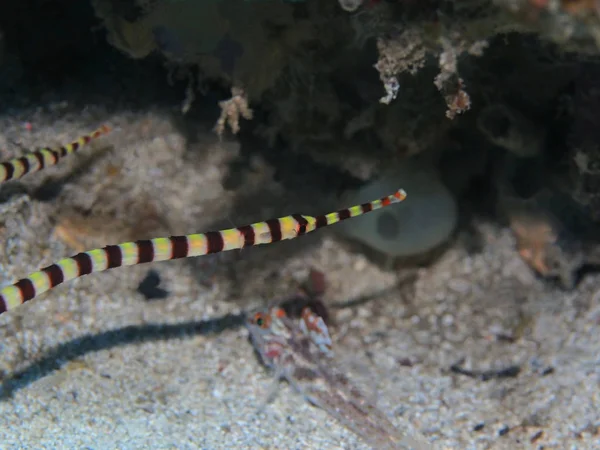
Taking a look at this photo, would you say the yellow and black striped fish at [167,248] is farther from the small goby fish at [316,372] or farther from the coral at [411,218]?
the coral at [411,218]

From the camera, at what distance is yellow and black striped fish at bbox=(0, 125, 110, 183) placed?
14.3 feet

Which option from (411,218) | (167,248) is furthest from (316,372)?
(411,218)

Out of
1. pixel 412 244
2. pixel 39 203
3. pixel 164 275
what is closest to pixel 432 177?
pixel 412 244

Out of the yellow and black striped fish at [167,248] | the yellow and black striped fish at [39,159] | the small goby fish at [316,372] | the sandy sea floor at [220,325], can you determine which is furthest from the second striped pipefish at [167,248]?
the yellow and black striped fish at [39,159]

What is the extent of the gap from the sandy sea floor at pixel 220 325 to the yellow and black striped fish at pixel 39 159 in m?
0.13

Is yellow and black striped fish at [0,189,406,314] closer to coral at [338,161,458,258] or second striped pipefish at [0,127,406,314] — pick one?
second striped pipefish at [0,127,406,314]

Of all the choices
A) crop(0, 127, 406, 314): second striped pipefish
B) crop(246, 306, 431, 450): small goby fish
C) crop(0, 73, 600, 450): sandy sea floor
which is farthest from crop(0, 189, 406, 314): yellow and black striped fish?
crop(246, 306, 431, 450): small goby fish

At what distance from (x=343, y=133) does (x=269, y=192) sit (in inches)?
34.0

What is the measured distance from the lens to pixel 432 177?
488cm

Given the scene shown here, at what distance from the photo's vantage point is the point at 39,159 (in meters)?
4.63

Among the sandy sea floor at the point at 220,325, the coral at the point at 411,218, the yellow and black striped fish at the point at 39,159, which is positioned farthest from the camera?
the coral at the point at 411,218

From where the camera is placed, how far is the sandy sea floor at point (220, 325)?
A: 3438 mm

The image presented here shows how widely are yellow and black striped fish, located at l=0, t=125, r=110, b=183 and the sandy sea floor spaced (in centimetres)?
13

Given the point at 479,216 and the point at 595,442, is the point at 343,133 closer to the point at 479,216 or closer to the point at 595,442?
the point at 479,216
